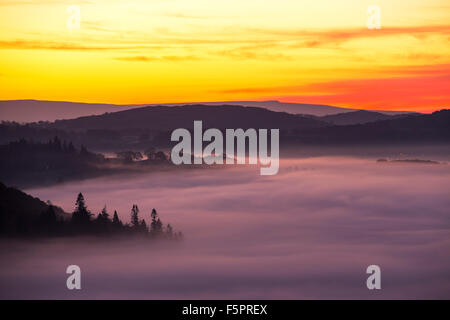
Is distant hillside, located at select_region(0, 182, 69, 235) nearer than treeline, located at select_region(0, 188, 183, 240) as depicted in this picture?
Yes

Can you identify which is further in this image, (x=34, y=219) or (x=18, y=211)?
(x=18, y=211)

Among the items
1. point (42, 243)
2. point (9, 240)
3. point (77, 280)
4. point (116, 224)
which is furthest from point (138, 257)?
point (77, 280)

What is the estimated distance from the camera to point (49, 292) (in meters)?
150

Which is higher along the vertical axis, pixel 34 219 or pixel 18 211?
pixel 18 211

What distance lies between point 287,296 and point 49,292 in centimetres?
6528

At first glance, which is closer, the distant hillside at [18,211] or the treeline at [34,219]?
the distant hillside at [18,211]

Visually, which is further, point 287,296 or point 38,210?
point 287,296

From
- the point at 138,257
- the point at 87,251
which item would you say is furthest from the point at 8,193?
the point at 138,257

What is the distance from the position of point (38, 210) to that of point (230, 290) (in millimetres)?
68496
